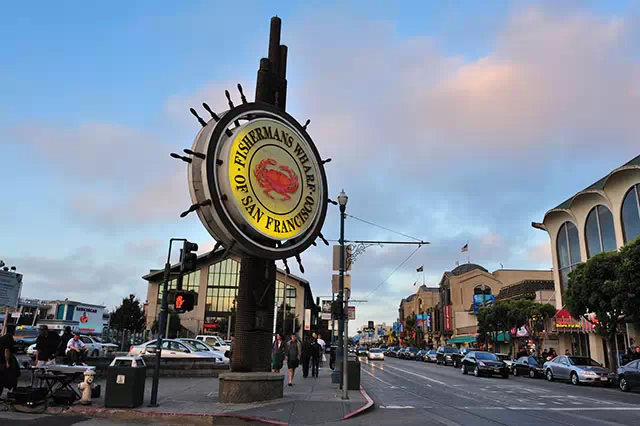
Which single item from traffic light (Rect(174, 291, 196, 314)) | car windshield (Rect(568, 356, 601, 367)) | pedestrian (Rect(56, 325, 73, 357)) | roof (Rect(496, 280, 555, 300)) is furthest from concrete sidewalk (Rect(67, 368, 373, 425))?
roof (Rect(496, 280, 555, 300))

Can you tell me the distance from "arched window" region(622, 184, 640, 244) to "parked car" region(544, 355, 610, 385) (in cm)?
963

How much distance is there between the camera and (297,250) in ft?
46.1

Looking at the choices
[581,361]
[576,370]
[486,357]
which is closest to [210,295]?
[486,357]

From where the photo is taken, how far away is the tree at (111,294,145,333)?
5903cm

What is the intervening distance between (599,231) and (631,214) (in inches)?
151

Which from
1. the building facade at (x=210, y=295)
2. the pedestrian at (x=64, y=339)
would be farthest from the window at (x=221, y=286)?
the pedestrian at (x=64, y=339)

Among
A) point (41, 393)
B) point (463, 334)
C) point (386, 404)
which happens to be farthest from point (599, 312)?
point (463, 334)

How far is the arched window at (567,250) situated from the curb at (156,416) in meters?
34.7

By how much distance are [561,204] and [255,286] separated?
113 feet

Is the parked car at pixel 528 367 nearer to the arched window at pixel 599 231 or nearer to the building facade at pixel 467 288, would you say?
the arched window at pixel 599 231

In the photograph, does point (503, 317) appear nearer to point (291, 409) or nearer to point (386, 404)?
point (386, 404)

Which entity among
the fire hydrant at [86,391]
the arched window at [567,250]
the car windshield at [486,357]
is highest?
the arched window at [567,250]

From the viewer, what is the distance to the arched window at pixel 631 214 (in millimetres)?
31188

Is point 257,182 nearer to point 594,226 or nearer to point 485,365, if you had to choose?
point 485,365
